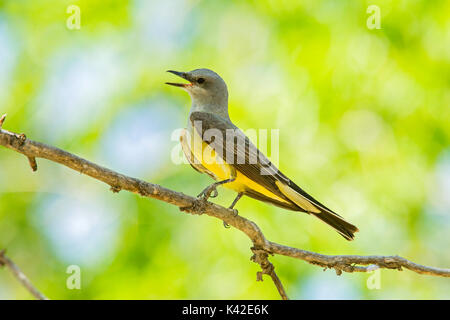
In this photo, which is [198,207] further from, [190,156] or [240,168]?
[190,156]

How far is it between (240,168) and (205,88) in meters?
1.61

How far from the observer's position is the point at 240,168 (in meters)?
5.98

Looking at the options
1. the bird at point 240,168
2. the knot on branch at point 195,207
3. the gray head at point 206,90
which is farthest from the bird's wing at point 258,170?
the knot on branch at point 195,207

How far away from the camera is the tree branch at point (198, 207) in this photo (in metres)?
3.81

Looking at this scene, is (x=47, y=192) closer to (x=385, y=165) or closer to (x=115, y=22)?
(x=115, y=22)

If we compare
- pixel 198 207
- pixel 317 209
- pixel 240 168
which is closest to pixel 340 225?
pixel 317 209

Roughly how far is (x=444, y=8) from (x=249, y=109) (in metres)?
3.46

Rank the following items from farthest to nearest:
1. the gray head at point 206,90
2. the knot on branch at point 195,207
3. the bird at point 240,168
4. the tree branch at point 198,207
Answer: the gray head at point 206,90 < the bird at point 240,168 < the knot on branch at point 195,207 < the tree branch at point 198,207

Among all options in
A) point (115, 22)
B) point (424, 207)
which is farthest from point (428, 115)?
point (115, 22)

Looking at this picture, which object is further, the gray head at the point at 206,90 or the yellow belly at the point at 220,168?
the gray head at the point at 206,90

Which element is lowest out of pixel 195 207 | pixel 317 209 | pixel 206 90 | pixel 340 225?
pixel 195 207

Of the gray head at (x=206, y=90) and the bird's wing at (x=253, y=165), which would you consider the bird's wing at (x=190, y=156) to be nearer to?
the bird's wing at (x=253, y=165)

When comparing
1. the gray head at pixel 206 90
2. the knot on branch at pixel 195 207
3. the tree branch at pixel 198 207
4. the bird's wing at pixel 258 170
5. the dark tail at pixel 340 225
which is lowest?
the tree branch at pixel 198 207

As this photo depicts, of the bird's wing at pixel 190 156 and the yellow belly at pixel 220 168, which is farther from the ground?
the bird's wing at pixel 190 156
